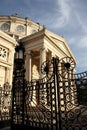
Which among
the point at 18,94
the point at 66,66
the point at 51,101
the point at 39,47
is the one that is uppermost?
the point at 39,47

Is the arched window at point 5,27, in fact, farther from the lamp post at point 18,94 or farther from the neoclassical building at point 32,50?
the lamp post at point 18,94

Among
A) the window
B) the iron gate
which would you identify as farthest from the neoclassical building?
the iron gate

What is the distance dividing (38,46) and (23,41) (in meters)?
2.21

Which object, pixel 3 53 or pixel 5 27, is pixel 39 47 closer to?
pixel 3 53

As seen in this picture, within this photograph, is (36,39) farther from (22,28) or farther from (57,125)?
(22,28)

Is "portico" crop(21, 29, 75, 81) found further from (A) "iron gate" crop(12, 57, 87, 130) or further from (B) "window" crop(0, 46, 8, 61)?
(A) "iron gate" crop(12, 57, 87, 130)

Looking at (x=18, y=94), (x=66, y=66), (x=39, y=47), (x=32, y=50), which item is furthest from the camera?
(x=32, y=50)

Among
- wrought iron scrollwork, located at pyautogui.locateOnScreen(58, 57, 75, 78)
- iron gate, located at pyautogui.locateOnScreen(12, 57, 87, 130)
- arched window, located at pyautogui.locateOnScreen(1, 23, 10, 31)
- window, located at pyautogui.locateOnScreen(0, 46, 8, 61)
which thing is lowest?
iron gate, located at pyautogui.locateOnScreen(12, 57, 87, 130)

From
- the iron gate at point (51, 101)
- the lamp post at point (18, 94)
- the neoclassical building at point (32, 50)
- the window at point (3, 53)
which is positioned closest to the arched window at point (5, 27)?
the neoclassical building at point (32, 50)

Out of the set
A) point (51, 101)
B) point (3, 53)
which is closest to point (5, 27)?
point (3, 53)

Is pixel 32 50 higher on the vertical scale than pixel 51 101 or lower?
higher

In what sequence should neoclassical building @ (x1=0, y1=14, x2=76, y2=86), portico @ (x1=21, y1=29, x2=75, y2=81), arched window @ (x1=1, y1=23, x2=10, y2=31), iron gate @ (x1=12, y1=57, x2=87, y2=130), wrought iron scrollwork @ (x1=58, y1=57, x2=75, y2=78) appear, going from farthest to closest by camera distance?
arched window @ (x1=1, y1=23, x2=10, y2=31) → portico @ (x1=21, y1=29, x2=75, y2=81) → neoclassical building @ (x1=0, y1=14, x2=76, y2=86) → wrought iron scrollwork @ (x1=58, y1=57, x2=75, y2=78) → iron gate @ (x1=12, y1=57, x2=87, y2=130)

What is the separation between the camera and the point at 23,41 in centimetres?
2175

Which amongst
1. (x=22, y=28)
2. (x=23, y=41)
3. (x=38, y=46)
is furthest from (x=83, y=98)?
(x=22, y=28)
